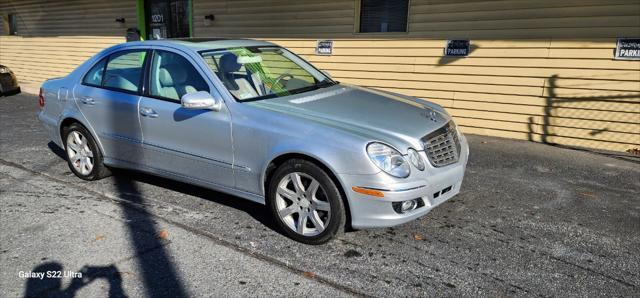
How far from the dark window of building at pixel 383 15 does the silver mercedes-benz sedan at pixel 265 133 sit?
141 inches

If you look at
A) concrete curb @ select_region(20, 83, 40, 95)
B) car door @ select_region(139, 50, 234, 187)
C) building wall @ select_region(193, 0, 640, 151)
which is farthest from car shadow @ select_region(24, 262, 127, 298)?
concrete curb @ select_region(20, 83, 40, 95)

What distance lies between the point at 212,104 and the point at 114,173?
2.18m

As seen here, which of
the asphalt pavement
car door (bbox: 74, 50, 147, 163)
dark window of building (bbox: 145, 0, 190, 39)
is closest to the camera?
the asphalt pavement

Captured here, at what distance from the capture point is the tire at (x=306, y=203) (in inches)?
138

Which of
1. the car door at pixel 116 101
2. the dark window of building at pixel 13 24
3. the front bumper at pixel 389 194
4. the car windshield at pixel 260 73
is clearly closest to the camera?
the front bumper at pixel 389 194

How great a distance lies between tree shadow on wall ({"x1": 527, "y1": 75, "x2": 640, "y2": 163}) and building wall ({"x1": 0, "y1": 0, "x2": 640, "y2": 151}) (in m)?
0.01

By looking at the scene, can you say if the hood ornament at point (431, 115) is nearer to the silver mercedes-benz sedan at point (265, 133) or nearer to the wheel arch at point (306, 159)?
the silver mercedes-benz sedan at point (265, 133)

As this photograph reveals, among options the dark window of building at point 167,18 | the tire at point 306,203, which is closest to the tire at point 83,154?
the tire at point 306,203

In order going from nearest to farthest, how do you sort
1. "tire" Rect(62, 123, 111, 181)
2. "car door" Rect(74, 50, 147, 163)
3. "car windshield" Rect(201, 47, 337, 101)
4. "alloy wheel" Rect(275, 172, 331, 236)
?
1. "alloy wheel" Rect(275, 172, 331, 236)
2. "car windshield" Rect(201, 47, 337, 101)
3. "car door" Rect(74, 50, 147, 163)
4. "tire" Rect(62, 123, 111, 181)

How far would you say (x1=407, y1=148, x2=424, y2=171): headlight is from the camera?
3.48 m

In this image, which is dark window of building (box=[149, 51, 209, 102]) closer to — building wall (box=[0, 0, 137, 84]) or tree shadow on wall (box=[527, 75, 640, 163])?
tree shadow on wall (box=[527, 75, 640, 163])

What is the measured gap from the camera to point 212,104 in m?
3.91

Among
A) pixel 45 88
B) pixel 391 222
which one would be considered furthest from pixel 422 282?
pixel 45 88

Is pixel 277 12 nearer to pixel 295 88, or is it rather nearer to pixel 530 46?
pixel 530 46
